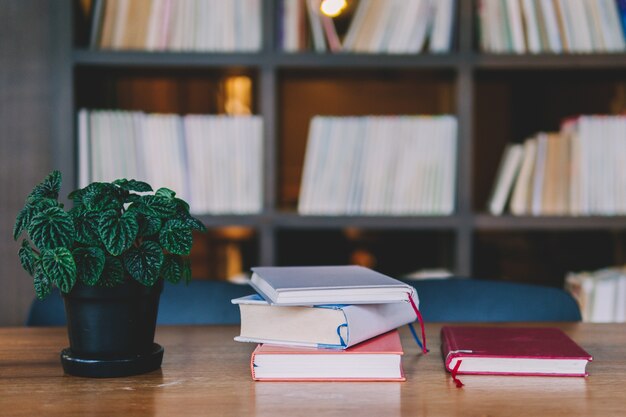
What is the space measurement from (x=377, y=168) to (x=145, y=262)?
1.37 meters

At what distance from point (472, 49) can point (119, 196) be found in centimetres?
148

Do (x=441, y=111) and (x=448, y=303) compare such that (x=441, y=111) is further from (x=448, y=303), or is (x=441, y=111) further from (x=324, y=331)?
(x=324, y=331)

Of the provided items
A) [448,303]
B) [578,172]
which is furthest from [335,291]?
[578,172]

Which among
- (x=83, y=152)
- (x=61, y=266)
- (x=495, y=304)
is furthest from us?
(x=83, y=152)

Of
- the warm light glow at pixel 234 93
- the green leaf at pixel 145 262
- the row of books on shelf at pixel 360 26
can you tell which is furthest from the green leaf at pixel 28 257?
the warm light glow at pixel 234 93

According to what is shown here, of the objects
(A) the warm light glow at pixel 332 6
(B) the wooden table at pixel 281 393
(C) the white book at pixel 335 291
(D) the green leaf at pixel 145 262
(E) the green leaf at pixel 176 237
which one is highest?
(A) the warm light glow at pixel 332 6

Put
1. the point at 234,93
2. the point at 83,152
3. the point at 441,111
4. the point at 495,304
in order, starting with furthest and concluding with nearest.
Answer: the point at 234,93 → the point at 441,111 → the point at 83,152 → the point at 495,304

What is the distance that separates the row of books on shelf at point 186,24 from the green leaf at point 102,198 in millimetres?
1314

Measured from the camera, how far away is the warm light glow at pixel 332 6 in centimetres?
213

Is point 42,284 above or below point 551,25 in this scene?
below

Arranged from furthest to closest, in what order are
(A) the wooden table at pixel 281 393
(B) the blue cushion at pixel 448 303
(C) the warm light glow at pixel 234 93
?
1. (C) the warm light glow at pixel 234 93
2. (B) the blue cushion at pixel 448 303
3. (A) the wooden table at pixel 281 393

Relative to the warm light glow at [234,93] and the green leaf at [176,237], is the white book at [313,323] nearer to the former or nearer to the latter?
the green leaf at [176,237]

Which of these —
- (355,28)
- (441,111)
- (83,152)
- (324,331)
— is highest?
(355,28)

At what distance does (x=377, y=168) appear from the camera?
2.17 meters
